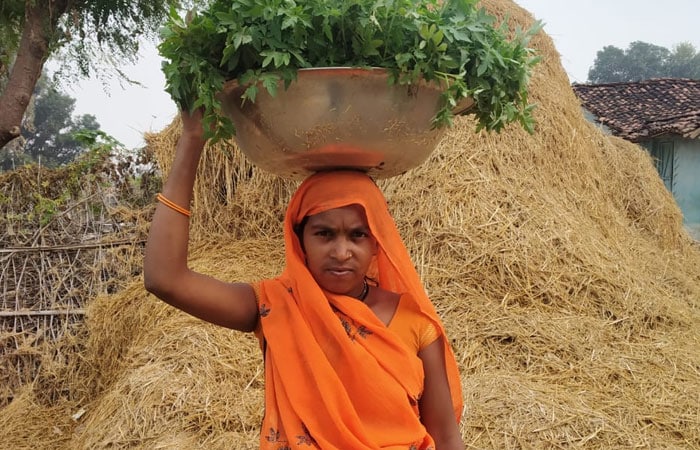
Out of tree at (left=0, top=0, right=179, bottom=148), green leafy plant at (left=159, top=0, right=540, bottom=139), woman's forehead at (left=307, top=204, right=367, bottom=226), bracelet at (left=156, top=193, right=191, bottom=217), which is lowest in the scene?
woman's forehead at (left=307, top=204, right=367, bottom=226)

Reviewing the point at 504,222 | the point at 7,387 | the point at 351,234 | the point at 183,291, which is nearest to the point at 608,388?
the point at 504,222

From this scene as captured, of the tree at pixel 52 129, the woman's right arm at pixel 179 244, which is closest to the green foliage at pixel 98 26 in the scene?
the woman's right arm at pixel 179 244

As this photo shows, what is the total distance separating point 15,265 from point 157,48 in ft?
16.5

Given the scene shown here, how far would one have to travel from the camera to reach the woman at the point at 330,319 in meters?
1.51

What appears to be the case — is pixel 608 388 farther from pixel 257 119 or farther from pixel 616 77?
pixel 616 77

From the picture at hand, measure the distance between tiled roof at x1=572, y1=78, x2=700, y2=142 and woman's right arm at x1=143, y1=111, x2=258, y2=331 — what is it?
13.9m

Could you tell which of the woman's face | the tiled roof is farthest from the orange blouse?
the tiled roof

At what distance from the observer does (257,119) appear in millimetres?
1410

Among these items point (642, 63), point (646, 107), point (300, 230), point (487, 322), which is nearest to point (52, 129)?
point (646, 107)

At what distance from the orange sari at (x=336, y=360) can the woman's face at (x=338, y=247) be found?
0.09 ft

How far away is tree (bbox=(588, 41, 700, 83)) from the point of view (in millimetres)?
44281

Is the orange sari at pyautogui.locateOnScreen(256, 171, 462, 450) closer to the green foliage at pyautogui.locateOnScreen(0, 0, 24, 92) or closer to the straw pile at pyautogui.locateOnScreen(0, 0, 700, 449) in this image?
the straw pile at pyautogui.locateOnScreen(0, 0, 700, 449)

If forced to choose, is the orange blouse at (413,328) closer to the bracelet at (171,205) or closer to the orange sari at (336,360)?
the orange sari at (336,360)

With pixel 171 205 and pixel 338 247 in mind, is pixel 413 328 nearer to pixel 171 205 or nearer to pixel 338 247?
pixel 338 247
